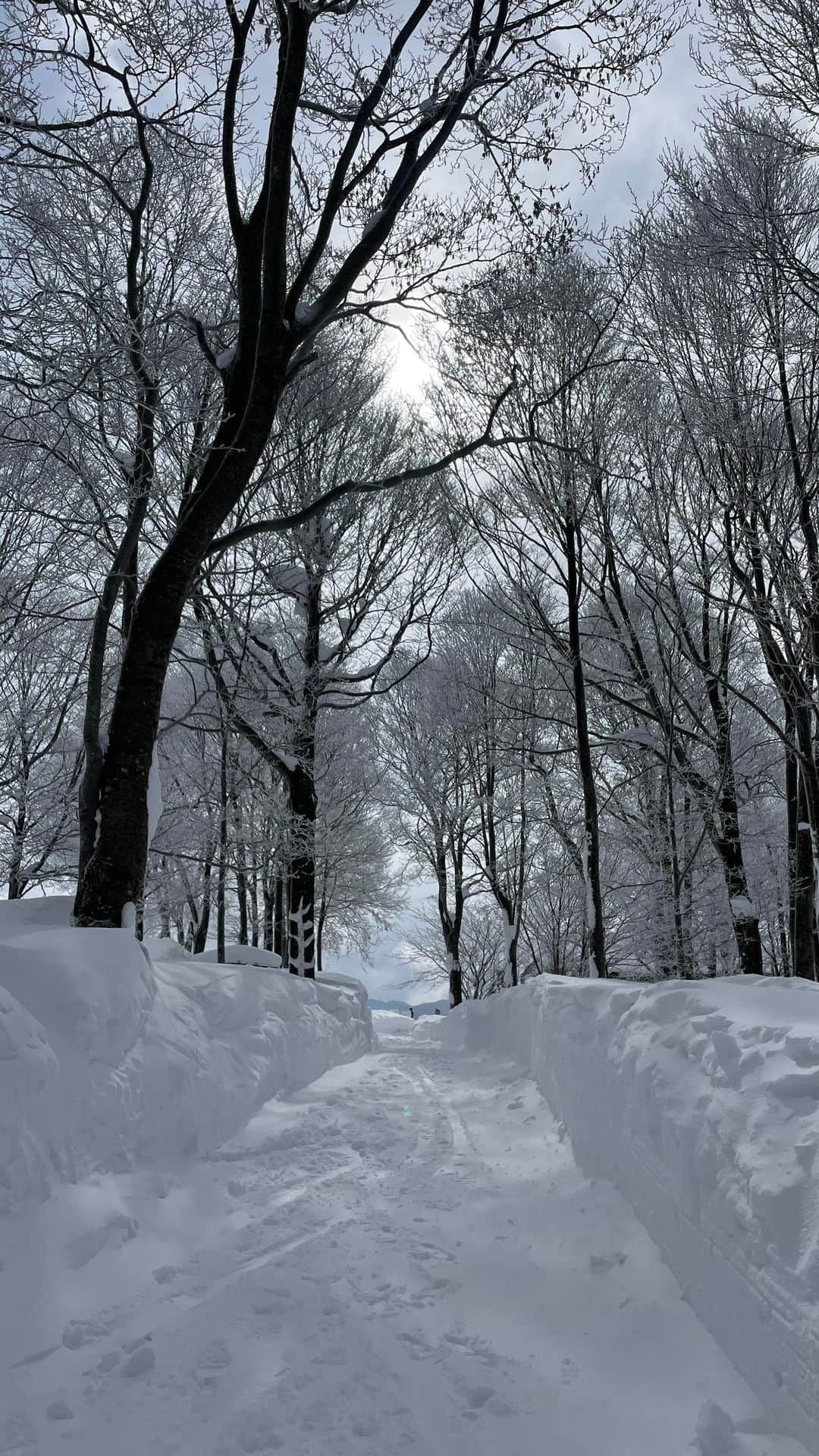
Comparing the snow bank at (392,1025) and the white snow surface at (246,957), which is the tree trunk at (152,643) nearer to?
the white snow surface at (246,957)

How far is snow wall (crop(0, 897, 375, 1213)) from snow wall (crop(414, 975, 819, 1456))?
2156 mm

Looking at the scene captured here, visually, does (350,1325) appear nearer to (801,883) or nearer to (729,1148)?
(729,1148)

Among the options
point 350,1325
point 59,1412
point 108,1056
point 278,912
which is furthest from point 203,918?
point 59,1412

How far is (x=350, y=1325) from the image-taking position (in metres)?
2.48

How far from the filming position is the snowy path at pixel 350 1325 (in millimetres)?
1991

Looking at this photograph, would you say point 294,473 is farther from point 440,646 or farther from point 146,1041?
point 146,1041

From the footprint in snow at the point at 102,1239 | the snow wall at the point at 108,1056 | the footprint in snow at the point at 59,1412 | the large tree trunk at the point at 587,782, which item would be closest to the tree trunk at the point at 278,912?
the large tree trunk at the point at 587,782

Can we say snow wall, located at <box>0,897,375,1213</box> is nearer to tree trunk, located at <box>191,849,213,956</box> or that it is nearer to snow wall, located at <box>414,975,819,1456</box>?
snow wall, located at <box>414,975,819,1456</box>

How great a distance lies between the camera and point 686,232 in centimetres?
677

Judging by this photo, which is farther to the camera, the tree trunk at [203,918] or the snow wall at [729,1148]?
the tree trunk at [203,918]

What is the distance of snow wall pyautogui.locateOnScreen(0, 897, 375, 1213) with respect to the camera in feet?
9.77

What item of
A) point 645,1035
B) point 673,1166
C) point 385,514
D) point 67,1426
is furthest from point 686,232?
point 67,1426

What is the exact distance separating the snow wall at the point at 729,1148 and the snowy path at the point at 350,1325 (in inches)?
5.0

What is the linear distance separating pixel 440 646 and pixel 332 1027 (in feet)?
33.9
